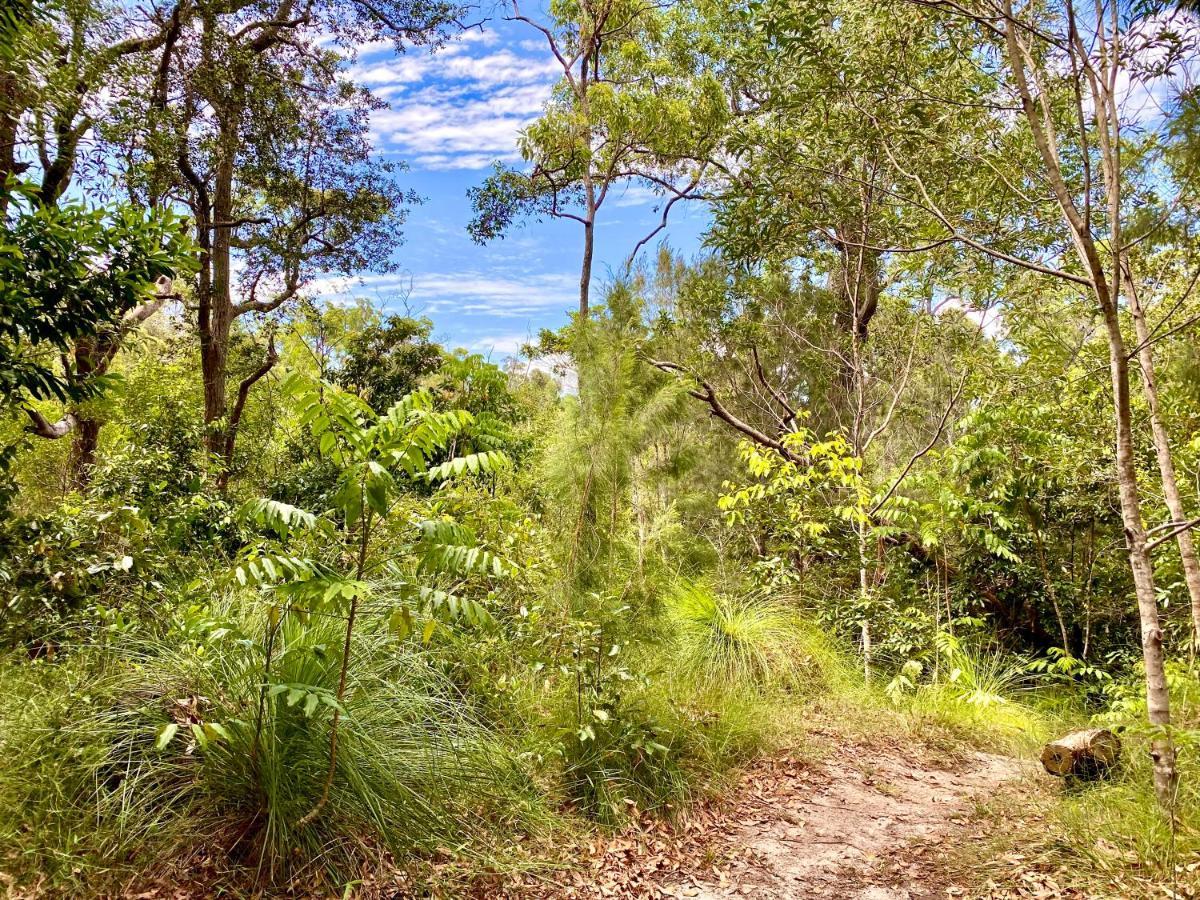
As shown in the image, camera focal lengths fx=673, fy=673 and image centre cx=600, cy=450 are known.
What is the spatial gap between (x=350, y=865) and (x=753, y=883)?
1972 millimetres

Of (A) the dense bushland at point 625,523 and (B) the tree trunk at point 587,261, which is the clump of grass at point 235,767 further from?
(B) the tree trunk at point 587,261

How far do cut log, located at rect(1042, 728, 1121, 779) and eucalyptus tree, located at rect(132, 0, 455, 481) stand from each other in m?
9.09

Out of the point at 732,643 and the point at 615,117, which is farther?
the point at 615,117

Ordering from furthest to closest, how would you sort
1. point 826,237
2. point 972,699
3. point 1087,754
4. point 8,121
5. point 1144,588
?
point 8,121 → point 972,699 → point 826,237 → point 1087,754 → point 1144,588

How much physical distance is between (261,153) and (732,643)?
9.83m

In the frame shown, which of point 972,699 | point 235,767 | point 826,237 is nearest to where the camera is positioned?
point 235,767

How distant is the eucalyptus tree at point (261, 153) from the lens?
9.02 meters

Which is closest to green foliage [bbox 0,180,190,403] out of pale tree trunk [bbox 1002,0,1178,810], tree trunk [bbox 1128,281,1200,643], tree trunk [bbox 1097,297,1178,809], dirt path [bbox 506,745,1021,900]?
dirt path [bbox 506,745,1021,900]

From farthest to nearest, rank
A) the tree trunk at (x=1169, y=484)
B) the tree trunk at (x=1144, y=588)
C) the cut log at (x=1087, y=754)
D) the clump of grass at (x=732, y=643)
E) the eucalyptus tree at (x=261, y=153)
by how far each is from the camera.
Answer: the eucalyptus tree at (x=261, y=153)
the clump of grass at (x=732, y=643)
the cut log at (x=1087, y=754)
the tree trunk at (x=1169, y=484)
the tree trunk at (x=1144, y=588)

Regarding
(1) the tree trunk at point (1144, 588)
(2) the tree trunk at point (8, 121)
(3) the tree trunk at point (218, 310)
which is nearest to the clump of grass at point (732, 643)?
(1) the tree trunk at point (1144, 588)

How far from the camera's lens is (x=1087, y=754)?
3.98m

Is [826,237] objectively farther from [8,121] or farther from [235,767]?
[8,121]

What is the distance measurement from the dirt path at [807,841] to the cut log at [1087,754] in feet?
1.99

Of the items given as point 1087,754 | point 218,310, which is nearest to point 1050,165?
point 1087,754
